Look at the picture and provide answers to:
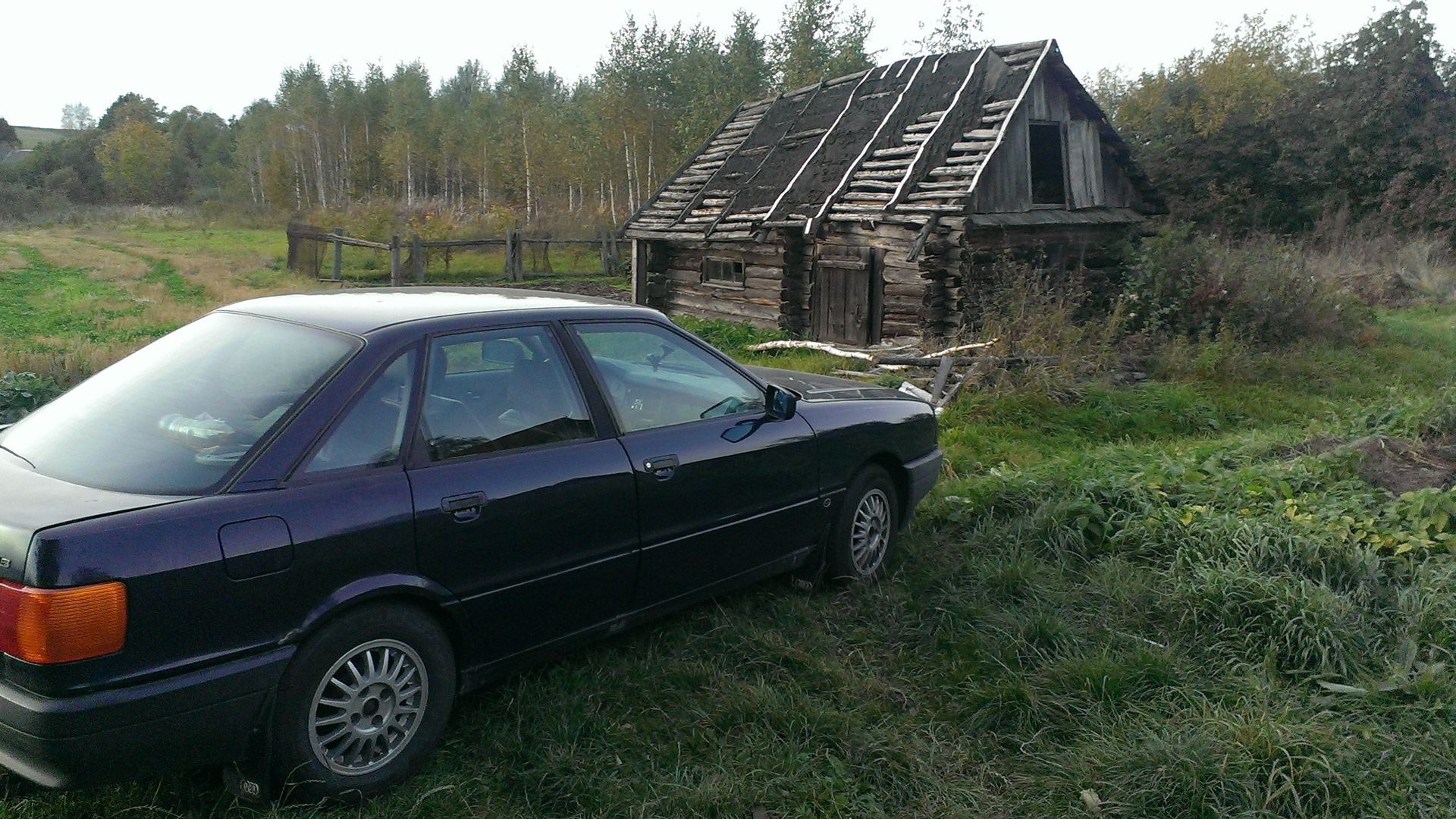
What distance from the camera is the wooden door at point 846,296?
14.7 metres

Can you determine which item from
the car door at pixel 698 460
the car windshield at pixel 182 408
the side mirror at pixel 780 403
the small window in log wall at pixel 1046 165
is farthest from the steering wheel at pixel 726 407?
the small window in log wall at pixel 1046 165

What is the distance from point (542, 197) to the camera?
46.7 metres

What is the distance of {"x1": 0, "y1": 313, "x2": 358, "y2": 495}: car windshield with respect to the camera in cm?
291

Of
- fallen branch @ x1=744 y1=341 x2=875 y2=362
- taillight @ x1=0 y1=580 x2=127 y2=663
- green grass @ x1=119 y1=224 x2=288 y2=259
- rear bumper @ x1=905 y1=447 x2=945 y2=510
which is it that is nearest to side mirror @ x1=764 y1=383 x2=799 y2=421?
rear bumper @ x1=905 y1=447 x2=945 y2=510

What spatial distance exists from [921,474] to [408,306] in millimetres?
2841

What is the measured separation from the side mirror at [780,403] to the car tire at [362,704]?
1.75 meters

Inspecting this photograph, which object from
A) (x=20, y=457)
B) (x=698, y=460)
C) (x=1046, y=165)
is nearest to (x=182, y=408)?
(x=20, y=457)

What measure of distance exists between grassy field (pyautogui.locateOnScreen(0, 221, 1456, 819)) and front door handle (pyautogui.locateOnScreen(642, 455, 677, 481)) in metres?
0.80

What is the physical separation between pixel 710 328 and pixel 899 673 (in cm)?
1326

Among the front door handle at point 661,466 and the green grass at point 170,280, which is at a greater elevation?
the green grass at point 170,280

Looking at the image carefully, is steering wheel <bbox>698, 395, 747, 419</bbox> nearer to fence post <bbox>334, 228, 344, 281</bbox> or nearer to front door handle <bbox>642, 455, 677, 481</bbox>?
front door handle <bbox>642, 455, 677, 481</bbox>

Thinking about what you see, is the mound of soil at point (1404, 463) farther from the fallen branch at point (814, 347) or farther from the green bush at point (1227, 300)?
the green bush at point (1227, 300)

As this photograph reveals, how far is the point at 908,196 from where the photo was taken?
13.7 meters

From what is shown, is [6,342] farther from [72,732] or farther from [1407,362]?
[1407,362]
